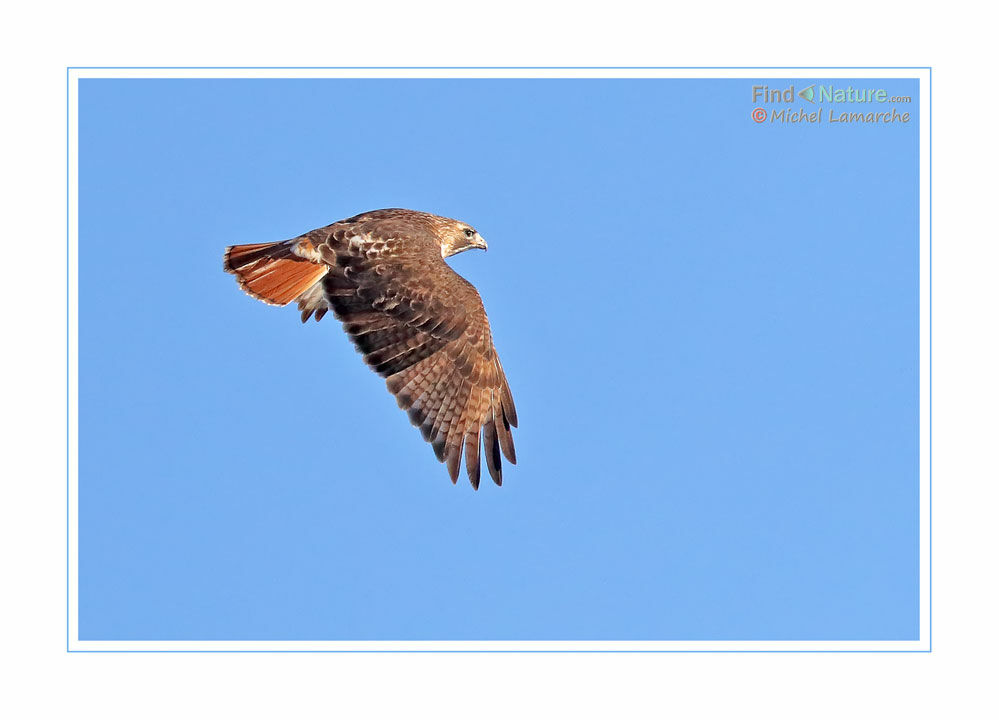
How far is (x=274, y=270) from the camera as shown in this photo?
6398 millimetres

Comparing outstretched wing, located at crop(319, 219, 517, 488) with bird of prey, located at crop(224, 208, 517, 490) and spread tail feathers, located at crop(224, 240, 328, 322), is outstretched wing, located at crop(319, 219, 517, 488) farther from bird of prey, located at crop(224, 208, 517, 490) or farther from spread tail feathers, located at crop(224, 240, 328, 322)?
spread tail feathers, located at crop(224, 240, 328, 322)

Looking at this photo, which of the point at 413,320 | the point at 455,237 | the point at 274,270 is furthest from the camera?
the point at 455,237

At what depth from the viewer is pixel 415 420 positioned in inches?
239

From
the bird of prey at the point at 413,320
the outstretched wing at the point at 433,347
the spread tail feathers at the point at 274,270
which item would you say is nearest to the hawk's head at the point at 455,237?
the bird of prey at the point at 413,320

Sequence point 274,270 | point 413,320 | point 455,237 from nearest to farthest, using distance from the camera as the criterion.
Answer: point 413,320 < point 274,270 < point 455,237

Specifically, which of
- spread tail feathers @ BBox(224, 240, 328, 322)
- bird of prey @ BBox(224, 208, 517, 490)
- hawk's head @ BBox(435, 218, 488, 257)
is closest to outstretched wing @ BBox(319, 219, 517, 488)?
bird of prey @ BBox(224, 208, 517, 490)

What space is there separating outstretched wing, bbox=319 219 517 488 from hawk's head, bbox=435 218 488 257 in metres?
0.96

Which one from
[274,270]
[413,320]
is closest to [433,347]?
[413,320]

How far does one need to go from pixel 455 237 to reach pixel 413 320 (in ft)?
4.46

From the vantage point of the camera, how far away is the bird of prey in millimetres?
6074

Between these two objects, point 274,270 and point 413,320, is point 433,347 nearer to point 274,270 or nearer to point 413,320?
point 413,320
